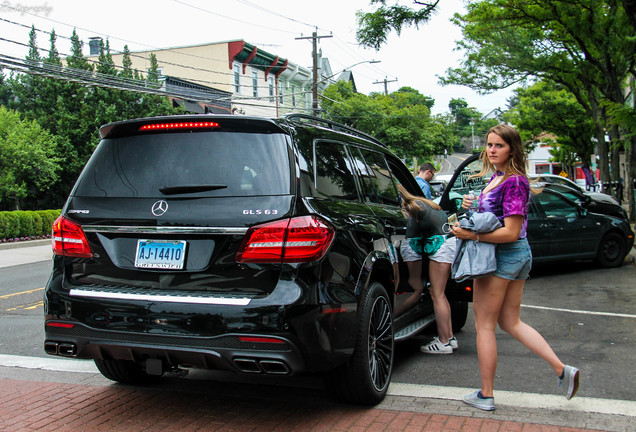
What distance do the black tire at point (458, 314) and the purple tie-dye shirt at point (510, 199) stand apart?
8.13 ft

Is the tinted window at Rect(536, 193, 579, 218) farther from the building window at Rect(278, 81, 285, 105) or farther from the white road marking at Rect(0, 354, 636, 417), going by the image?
the building window at Rect(278, 81, 285, 105)

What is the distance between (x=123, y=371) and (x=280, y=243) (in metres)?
2.02

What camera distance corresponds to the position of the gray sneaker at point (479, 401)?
4012 millimetres

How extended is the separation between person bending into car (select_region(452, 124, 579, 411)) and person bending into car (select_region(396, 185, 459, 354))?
3.64 ft

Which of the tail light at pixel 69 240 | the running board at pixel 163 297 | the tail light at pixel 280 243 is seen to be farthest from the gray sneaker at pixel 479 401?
the tail light at pixel 69 240

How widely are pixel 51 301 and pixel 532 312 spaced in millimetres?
5706

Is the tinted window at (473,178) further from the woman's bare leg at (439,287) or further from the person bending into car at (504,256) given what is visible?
the woman's bare leg at (439,287)

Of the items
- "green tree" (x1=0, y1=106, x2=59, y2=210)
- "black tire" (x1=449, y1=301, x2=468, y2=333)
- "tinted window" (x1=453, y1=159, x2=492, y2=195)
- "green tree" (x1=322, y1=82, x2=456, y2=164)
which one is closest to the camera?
"tinted window" (x1=453, y1=159, x2=492, y2=195)

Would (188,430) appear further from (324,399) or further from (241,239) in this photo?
(241,239)

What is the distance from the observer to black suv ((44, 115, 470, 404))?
340 cm

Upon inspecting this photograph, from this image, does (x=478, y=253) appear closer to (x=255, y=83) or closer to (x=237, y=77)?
(x=237, y=77)

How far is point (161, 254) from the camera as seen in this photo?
356 cm

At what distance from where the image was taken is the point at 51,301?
12.3 ft

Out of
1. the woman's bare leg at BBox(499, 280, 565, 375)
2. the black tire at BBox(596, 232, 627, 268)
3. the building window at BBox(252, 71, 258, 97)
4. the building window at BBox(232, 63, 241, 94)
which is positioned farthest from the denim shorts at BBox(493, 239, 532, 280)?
the building window at BBox(252, 71, 258, 97)
